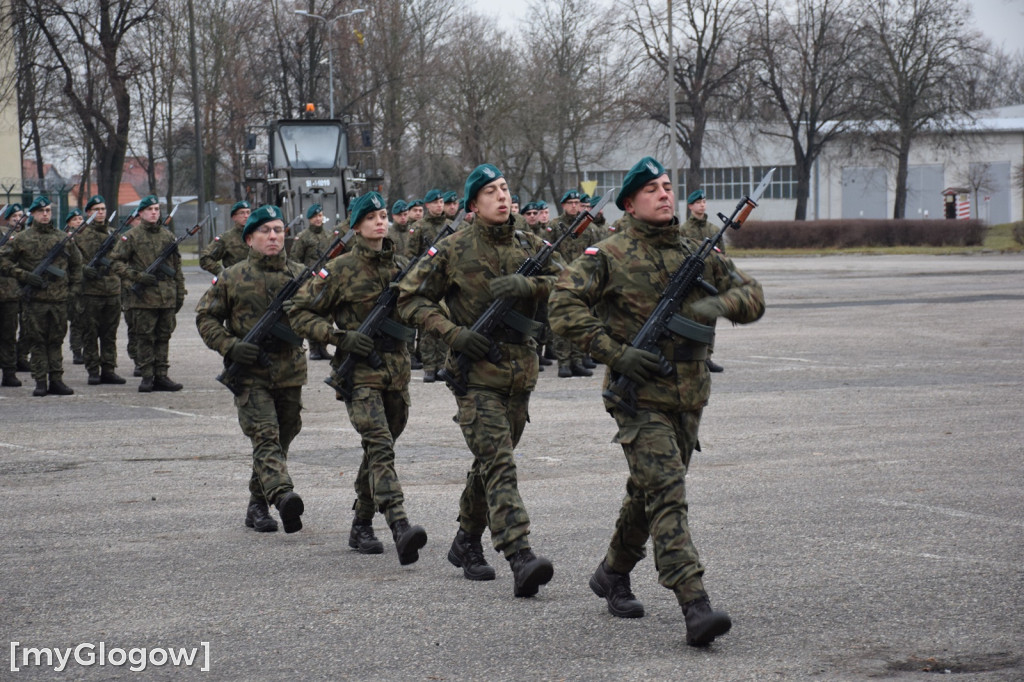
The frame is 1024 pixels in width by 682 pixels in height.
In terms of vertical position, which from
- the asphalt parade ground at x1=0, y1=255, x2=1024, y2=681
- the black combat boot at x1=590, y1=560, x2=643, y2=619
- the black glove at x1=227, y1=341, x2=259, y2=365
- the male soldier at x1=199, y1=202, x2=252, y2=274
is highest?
the male soldier at x1=199, y1=202, x2=252, y2=274

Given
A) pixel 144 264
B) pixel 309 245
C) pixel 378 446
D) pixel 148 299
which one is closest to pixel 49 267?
pixel 144 264

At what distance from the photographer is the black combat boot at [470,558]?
643 cm

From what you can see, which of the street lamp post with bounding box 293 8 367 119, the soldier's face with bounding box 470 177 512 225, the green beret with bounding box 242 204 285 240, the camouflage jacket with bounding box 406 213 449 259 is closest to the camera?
the soldier's face with bounding box 470 177 512 225

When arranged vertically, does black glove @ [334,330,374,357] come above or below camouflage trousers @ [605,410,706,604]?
above

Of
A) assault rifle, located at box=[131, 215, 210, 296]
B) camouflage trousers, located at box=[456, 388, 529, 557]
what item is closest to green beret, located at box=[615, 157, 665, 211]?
camouflage trousers, located at box=[456, 388, 529, 557]

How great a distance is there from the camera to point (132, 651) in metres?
5.34

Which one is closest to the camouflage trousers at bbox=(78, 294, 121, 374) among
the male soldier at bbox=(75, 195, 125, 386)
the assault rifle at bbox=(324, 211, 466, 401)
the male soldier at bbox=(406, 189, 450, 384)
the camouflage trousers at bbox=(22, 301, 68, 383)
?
the male soldier at bbox=(75, 195, 125, 386)

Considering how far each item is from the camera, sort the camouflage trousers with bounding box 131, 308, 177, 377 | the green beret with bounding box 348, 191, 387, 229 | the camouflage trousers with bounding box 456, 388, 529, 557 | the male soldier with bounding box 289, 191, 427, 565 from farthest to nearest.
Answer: the camouflage trousers with bounding box 131, 308, 177, 377 < the green beret with bounding box 348, 191, 387, 229 < the male soldier with bounding box 289, 191, 427, 565 < the camouflage trousers with bounding box 456, 388, 529, 557

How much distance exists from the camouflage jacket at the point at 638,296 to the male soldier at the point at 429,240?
32.6 ft

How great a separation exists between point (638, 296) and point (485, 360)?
969 mm

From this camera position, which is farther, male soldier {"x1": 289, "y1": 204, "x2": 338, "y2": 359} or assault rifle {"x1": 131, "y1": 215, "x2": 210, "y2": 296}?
male soldier {"x1": 289, "y1": 204, "x2": 338, "y2": 359}

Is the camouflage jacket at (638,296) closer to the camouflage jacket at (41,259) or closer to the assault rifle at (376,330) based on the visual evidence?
the assault rifle at (376,330)

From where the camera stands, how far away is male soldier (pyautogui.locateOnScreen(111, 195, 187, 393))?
48.7 ft

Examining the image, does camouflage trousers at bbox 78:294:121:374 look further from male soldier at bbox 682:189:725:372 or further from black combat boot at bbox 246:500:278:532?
black combat boot at bbox 246:500:278:532
